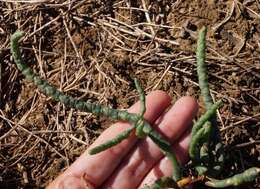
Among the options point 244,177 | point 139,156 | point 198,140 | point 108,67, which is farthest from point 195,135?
point 108,67

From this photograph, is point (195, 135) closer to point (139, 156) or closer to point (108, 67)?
point (139, 156)

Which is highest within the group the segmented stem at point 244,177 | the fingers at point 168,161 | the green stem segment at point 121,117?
the green stem segment at point 121,117

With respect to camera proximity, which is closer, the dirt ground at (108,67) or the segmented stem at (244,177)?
the segmented stem at (244,177)

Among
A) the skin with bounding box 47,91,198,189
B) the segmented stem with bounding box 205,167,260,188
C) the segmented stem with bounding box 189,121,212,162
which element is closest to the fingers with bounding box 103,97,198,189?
the skin with bounding box 47,91,198,189

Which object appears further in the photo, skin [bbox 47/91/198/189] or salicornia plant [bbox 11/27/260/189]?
skin [bbox 47/91/198/189]

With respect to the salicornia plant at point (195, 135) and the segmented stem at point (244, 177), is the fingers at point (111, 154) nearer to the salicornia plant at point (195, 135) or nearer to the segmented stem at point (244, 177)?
the salicornia plant at point (195, 135)

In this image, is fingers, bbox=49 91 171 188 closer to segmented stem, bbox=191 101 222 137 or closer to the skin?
the skin

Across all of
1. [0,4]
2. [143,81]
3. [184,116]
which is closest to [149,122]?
[184,116]

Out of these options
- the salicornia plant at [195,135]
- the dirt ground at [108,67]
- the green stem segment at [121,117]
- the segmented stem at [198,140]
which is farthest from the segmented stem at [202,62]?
the dirt ground at [108,67]
